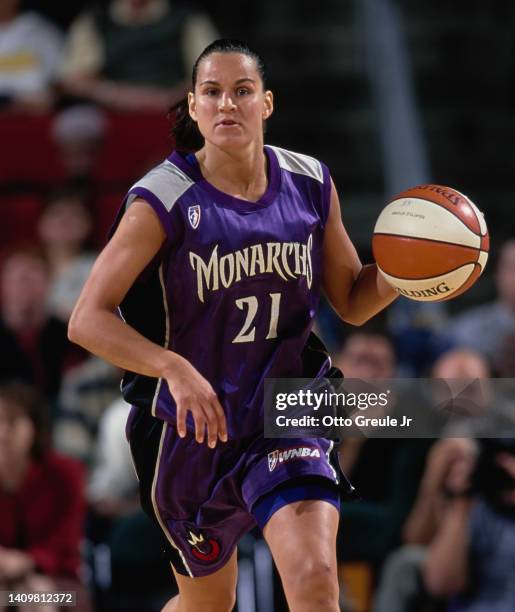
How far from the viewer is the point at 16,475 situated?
6.17 meters

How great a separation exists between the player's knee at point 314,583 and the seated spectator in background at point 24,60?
5217 mm

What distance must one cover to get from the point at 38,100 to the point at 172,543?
15.2 ft

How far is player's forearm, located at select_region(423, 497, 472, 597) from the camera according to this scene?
5.81 m

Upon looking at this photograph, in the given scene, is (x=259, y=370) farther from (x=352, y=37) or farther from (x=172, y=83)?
(x=352, y=37)

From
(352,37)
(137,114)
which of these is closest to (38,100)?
(137,114)

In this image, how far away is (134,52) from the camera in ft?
27.9

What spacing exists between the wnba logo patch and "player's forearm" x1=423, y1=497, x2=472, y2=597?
249cm

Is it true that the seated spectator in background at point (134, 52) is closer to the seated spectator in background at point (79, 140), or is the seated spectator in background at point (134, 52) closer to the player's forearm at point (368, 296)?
the seated spectator in background at point (79, 140)

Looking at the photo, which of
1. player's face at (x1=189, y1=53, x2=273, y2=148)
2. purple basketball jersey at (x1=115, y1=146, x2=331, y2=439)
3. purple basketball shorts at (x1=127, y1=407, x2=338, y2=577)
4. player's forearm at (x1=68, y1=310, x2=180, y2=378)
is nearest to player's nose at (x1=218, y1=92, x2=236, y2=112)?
player's face at (x1=189, y1=53, x2=273, y2=148)

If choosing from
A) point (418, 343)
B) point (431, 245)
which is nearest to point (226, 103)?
point (431, 245)

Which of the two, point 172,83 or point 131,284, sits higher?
point 172,83

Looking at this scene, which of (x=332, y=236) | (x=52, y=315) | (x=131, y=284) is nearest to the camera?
(x=131, y=284)

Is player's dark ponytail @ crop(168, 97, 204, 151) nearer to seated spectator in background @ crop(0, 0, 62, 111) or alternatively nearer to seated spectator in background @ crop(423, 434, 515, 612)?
seated spectator in background @ crop(423, 434, 515, 612)

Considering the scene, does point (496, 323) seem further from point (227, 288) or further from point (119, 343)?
point (119, 343)
